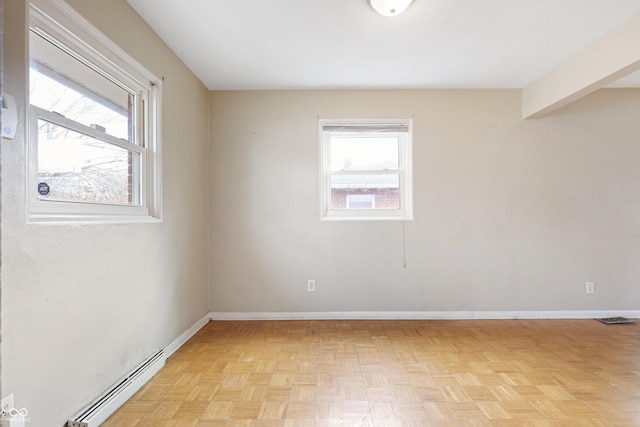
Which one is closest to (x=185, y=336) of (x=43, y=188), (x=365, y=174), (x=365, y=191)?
A: (x=43, y=188)

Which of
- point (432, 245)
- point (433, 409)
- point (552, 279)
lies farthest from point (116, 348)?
point (552, 279)

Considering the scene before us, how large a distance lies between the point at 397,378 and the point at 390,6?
2.32 metres

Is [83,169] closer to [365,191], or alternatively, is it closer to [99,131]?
[99,131]

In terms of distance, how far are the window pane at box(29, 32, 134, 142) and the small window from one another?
6.24ft

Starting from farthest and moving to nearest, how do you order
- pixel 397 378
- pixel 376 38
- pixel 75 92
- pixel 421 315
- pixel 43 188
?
pixel 421 315 → pixel 376 38 → pixel 397 378 → pixel 75 92 → pixel 43 188

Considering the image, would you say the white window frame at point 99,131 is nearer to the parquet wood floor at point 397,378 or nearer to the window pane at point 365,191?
the parquet wood floor at point 397,378

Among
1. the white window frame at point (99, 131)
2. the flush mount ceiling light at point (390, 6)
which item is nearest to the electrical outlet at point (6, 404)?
the white window frame at point (99, 131)

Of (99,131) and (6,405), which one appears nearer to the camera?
(6,405)

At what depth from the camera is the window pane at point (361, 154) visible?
3604mm

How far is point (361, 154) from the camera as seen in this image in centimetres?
361

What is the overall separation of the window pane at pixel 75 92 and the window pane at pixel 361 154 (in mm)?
1956

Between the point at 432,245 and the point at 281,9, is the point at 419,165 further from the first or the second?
the point at 281,9

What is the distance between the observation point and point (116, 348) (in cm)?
198

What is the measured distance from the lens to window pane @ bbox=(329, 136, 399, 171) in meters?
3.60
